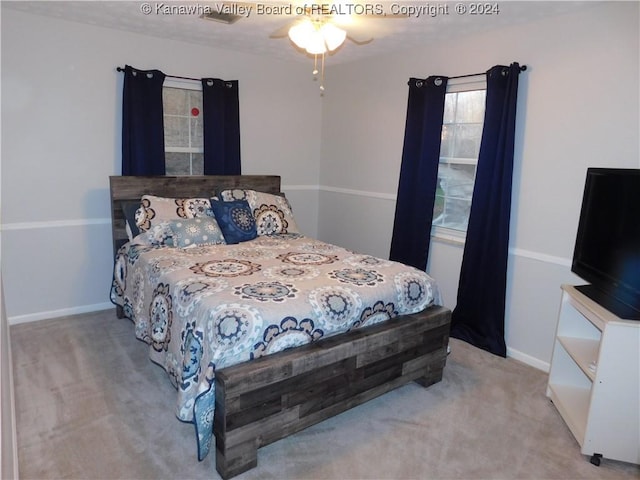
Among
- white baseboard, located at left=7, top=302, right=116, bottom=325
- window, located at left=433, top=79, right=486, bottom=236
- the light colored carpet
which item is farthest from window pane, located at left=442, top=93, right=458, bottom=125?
white baseboard, located at left=7, top=302, right=116, bottom=325

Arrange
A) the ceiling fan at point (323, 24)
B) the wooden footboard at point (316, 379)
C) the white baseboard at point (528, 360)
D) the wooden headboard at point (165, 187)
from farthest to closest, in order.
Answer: the wooden headboard at point (165, 187)
the white baseboard at point (528, 360)
the ceiling fan at point (323, 24)
the wooden footboard at point (316, 379)

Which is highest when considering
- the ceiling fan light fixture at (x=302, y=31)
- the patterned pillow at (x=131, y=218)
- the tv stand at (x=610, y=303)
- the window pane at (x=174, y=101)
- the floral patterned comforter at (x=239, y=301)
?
the ceiling fan light fixture at (x=302, y=31)

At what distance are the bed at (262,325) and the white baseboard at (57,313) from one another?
0.40 meters

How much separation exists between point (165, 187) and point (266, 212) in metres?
0.87

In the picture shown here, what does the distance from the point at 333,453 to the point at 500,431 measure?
904 millimetres

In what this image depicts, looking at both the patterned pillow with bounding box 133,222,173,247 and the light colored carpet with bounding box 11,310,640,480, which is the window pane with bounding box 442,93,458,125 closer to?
the light colored carpet with bounding box 11,310,640,480

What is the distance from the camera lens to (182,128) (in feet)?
12.9

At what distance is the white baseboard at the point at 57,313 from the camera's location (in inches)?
133

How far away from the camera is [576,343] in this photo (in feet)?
8.05

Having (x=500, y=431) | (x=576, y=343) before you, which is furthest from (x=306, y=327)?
(x=576, y=343)

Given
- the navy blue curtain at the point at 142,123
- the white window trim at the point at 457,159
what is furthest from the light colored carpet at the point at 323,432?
the navy blue curtain at the point at 142,123

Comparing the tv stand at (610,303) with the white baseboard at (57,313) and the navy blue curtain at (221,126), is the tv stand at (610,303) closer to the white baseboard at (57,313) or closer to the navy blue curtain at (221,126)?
the navy blue curtain at (221,126)

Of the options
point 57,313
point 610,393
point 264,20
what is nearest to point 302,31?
point 264,20

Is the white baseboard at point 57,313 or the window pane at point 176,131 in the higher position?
the window pane at point 176,131
